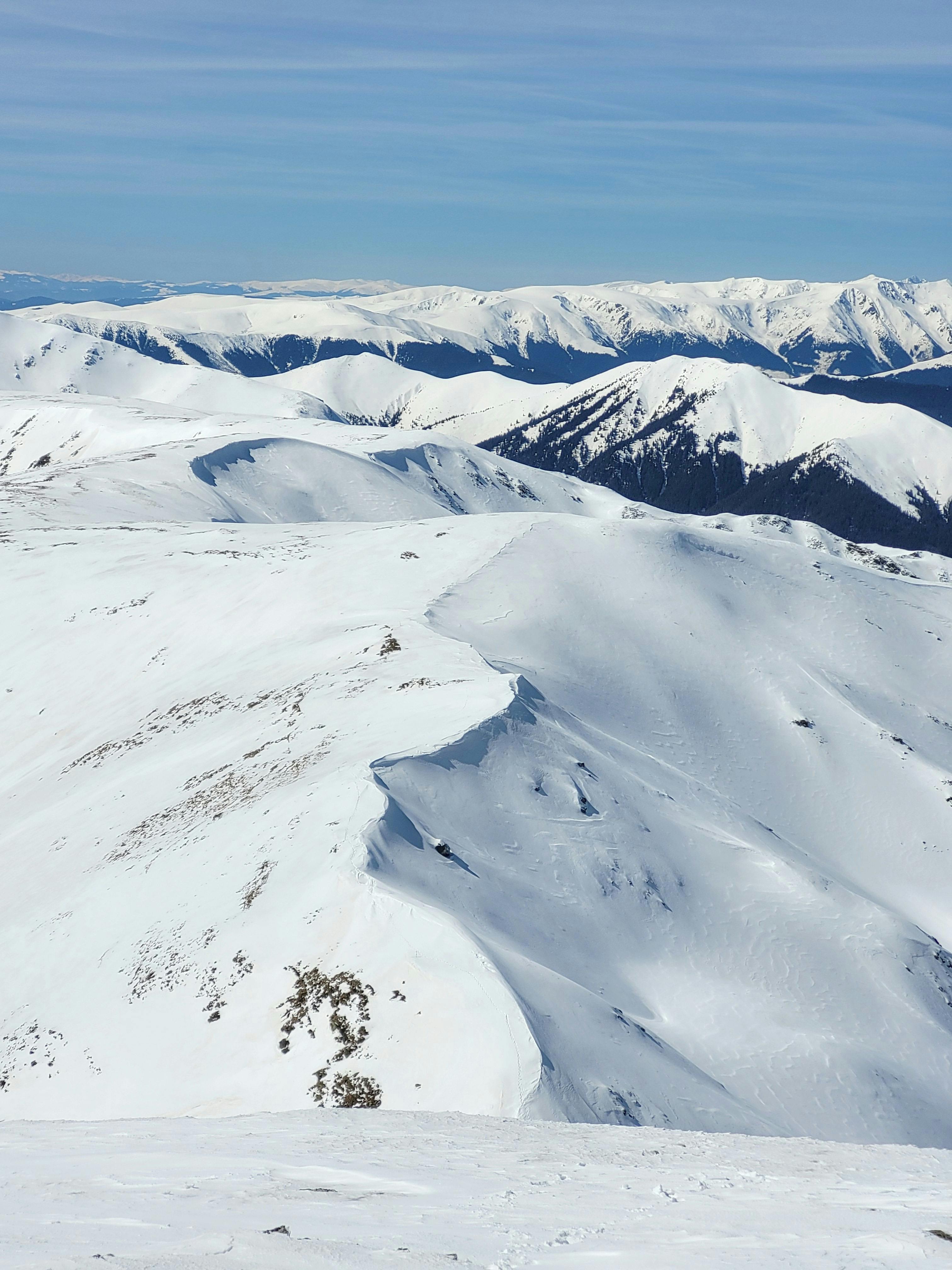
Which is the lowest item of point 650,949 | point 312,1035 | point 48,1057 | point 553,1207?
point 650,949

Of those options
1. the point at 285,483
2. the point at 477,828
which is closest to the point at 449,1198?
the point at 477,828

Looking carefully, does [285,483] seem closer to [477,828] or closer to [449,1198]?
[477,828]

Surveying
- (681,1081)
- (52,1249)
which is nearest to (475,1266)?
(52,1249)

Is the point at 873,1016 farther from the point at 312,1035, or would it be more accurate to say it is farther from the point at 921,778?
the point at 921,778

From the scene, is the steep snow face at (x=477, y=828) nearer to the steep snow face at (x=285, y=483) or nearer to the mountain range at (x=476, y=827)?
the mountain range at (x=476, y=827)

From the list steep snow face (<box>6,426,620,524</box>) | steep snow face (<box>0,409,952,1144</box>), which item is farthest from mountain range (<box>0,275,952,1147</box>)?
steep snow face (<box>6,426,620,524</box>)
